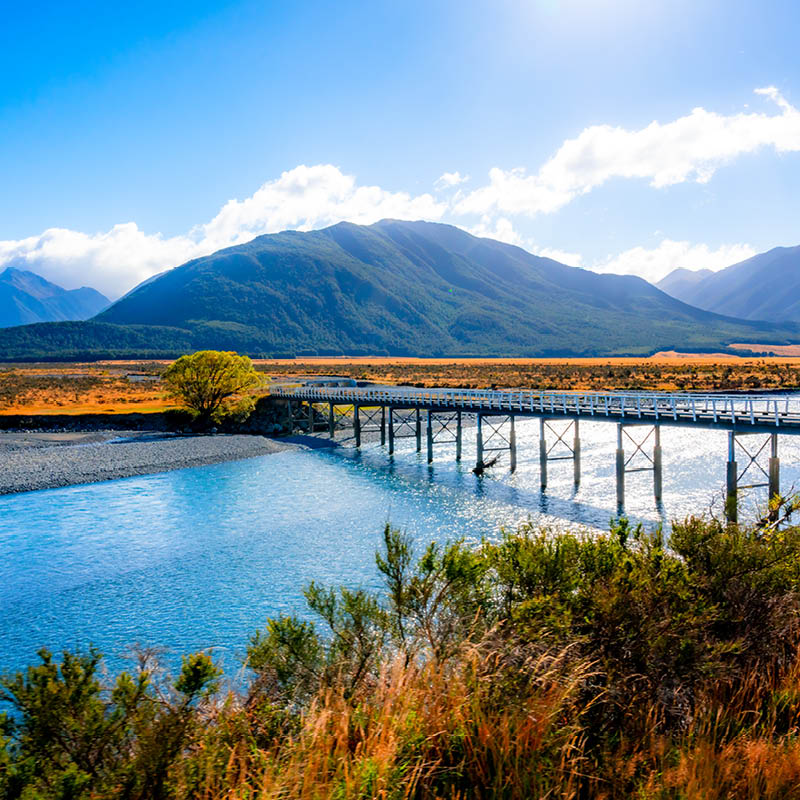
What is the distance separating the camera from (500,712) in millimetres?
5348

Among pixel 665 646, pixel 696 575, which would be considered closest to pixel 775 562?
pixel 696 575

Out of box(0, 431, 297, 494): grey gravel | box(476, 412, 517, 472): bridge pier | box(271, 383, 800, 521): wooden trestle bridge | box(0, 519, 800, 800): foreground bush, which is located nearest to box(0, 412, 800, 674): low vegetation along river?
box(476, 412, 517, 472): bridge pier

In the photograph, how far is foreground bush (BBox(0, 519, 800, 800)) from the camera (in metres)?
4.67

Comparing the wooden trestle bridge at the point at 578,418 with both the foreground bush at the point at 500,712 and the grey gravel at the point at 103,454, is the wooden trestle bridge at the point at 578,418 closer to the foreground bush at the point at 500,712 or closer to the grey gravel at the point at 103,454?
the grey gravel at the point at 103,454

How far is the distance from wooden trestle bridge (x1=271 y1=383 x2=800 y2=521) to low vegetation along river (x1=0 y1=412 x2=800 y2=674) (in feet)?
5.54

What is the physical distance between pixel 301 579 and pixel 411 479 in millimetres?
19662

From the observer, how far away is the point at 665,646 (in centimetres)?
702

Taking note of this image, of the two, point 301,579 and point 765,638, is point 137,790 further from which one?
point 301,579

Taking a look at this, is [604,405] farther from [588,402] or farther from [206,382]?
[206,382]

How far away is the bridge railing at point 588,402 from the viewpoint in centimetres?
2947

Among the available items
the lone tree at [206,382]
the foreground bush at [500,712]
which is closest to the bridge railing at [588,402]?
the lone tree at [206,382]

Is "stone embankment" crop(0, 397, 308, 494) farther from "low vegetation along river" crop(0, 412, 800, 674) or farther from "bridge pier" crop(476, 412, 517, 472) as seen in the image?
"bridge pier" crop(476, 412, 517, 472)

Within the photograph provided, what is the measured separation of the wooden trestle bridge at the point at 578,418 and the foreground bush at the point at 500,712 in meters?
11.8

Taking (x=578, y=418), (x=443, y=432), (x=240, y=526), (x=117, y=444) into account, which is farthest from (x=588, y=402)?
(x=117, y=444)
